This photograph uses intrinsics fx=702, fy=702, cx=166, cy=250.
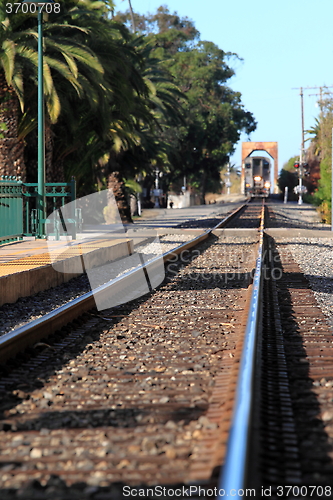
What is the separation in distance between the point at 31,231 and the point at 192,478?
15.6 meters

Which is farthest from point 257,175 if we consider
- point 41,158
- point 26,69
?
point 41,158

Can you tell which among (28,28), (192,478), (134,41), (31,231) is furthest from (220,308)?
(134,41)

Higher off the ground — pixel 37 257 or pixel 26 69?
pixel 26 69

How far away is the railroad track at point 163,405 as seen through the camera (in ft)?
10.7

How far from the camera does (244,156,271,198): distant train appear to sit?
211 feet

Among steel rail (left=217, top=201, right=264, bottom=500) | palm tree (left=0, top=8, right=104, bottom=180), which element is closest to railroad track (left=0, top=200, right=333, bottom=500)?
steel rail (left=217, top=201, right=264, bottom=500)

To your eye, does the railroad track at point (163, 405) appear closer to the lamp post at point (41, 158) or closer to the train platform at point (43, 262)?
the train platform at point (43, 262)

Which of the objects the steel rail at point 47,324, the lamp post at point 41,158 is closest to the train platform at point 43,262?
the lamp post at point 41,158

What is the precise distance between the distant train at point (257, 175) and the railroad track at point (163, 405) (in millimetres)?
57091

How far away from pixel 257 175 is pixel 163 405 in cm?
6186

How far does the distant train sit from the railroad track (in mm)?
57091

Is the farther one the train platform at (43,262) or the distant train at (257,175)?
the distant train at (257,175)

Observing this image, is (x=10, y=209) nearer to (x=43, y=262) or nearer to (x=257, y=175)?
(x=43, y=262)

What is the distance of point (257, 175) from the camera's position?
6519cm
